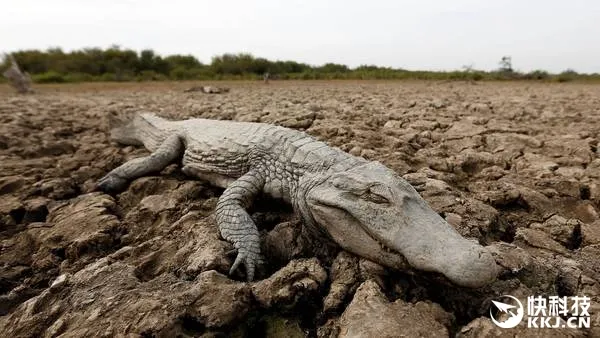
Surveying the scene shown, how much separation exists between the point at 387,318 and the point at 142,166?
2771 millimetres

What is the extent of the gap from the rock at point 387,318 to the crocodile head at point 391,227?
0.53ft

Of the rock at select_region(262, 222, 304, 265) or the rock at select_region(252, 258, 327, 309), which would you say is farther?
the rock at select_region(262, 222, 304, 265)

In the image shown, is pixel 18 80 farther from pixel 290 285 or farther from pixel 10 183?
pixel 290 285

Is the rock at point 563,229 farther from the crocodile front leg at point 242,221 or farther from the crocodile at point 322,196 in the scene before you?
the crocodile front leg at point 242,221

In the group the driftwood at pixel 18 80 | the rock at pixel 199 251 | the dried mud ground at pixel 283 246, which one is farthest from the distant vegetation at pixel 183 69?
the rock at pixel 199 251

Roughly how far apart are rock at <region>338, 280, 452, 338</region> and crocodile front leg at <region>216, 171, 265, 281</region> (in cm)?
65

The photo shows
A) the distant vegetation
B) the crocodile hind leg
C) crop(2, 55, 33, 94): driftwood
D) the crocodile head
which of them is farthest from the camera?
the distant vegetation

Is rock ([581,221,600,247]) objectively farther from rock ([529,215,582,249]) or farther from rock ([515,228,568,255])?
rock ([515,228,568,255])

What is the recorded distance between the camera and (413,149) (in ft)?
12.7

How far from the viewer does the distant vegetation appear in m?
18.0

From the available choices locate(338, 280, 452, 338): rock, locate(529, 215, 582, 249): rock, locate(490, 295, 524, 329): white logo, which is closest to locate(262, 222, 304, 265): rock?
locate(338, 280, 452, 338): rock

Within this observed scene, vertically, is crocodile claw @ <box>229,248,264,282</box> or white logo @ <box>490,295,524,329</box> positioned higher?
white logo @ <box>490,295,524,329</box>

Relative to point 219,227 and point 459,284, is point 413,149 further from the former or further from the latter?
point 459,284

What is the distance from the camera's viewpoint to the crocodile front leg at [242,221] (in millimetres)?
2119
